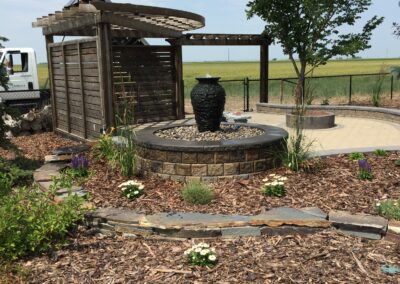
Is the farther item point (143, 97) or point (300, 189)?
point (143, 97)

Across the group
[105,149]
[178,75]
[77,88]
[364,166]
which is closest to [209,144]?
[105,149]

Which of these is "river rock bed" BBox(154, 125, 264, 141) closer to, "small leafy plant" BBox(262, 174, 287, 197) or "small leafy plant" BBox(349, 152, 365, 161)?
"small leafy plant" BBox(349, 152, 365, 161)

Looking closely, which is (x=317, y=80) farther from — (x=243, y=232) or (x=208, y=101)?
(x=243, y=232)

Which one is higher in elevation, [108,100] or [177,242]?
[108,100]

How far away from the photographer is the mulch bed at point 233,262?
11.2 feet

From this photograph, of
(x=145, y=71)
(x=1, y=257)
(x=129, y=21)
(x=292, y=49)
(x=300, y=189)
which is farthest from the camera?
(x=292, y=49)

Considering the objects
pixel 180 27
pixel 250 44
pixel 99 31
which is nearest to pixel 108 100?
pixel 99 31

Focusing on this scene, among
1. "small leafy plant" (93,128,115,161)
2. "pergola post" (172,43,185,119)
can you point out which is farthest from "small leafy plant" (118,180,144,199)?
"pergola post" (172,43,185,119)

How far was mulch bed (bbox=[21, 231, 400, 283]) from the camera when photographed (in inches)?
135

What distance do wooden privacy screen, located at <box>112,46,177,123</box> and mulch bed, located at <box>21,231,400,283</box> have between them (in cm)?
690

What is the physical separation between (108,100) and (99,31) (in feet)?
4.22

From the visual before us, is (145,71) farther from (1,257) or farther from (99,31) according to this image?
(1,257)

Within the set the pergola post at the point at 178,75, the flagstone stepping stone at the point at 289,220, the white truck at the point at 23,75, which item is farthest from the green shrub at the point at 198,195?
the white truck at the point at 23,75

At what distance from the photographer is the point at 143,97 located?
11148mm
